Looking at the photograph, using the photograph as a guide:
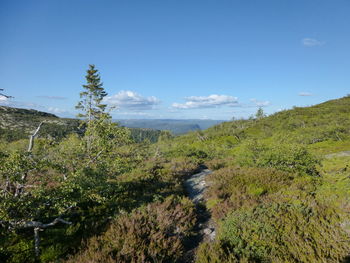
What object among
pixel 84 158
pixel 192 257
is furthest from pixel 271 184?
pixel 84 158

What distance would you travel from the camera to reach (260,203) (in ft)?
33.7

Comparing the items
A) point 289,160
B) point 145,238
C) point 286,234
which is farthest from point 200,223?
point 289,160

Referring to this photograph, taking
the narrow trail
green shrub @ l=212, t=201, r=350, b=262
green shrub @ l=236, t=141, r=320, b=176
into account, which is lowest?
the narrow trail

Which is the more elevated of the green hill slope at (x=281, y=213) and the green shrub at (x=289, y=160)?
the green shrub at (x=289, y=160)

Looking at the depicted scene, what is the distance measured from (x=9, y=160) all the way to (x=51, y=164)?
1.22m

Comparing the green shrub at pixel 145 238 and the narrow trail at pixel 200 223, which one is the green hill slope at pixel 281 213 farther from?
the green shrub at pixel 145 238

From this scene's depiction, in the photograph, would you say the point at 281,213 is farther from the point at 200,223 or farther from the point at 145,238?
the point at 145,238

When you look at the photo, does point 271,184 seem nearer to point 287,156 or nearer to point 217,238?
point 287,156

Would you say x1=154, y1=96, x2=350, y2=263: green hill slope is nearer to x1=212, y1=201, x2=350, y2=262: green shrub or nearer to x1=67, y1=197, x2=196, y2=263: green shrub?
x1=212, y1=201, x2=350, y2=262: green shrub

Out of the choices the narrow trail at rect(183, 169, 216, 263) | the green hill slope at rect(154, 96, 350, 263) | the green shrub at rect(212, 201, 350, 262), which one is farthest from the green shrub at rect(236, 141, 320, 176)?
the green shrub at rect(212, 201, 350, 262)

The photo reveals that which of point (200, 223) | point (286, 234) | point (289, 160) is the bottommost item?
point (200, 223)

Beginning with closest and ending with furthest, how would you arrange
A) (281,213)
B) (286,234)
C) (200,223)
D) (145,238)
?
(286,234)
(145,238)
(281,213)
(200,223)

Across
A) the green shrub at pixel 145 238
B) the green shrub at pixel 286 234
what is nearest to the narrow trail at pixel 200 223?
the green shrub at pixel 145 238

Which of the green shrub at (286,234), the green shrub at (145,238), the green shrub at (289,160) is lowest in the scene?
the green shrub at (145,238)
